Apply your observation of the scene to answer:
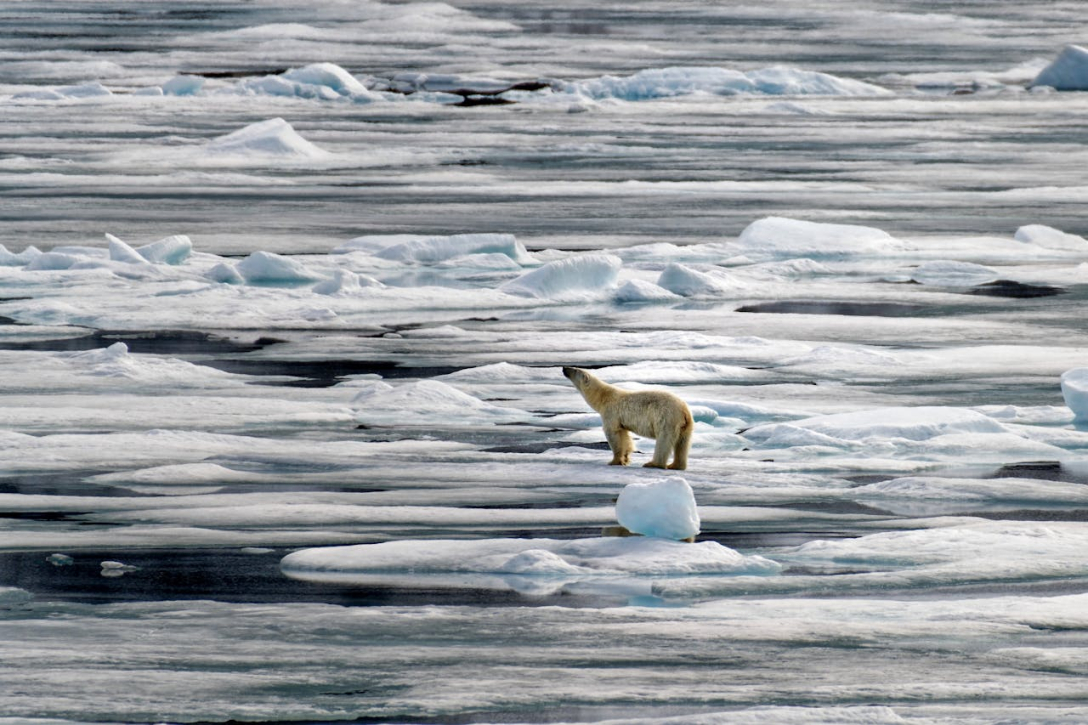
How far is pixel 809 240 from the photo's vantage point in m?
11.5

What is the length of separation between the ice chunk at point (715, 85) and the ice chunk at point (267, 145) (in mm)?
6385

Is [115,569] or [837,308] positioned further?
[837,308]

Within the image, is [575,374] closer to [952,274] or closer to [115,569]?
[115,569]

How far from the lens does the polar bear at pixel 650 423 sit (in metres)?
5.46

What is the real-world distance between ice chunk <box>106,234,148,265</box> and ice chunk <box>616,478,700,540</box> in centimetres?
616

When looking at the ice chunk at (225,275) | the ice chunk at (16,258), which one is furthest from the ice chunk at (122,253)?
the ice chunk at (225,275)

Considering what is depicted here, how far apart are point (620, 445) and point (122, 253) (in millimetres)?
5394

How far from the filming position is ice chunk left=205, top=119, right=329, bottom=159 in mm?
16453

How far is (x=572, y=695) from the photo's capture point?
3.56m

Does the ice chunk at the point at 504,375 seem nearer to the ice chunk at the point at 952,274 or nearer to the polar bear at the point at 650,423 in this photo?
the polar bear at the point at 650,423

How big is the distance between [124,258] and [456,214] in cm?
316

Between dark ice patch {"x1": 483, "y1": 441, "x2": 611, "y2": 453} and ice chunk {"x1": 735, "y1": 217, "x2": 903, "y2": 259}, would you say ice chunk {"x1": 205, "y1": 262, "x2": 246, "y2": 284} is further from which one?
dark ice patch {"x1": 483, "y1": 441, "x2": 611, "y2": 453}

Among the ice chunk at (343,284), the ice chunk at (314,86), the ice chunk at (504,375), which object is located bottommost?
the ice chunk at (314,86)

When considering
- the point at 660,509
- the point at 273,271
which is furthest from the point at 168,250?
the point at 660,509
